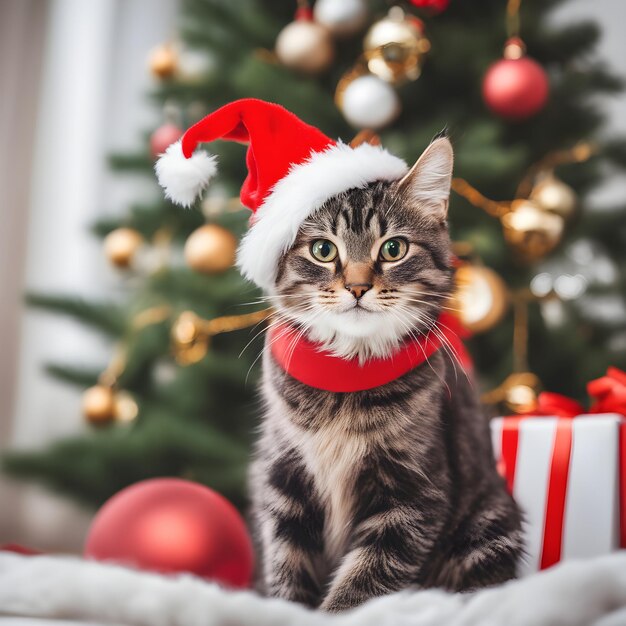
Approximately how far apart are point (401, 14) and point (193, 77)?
1.68 feet

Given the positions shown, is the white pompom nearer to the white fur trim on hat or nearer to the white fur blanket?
the white fur trim on hat

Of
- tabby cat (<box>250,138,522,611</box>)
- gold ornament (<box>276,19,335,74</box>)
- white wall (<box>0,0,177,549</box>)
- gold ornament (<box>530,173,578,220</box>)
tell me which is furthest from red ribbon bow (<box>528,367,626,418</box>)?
white wall (<box>0,0,177,549</box>)

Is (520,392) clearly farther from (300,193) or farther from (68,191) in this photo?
(68,191)

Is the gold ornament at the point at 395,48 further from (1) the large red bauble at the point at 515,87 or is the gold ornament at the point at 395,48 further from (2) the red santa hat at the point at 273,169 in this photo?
(2) the red santa hat at the point at 273,169

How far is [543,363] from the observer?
142 centimetres

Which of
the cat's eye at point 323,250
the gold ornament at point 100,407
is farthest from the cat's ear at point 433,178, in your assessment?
the gold ornament at point 100,407

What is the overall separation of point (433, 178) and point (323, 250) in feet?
0.46

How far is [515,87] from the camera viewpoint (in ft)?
4.12

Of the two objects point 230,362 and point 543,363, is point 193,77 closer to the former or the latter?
point 230,362

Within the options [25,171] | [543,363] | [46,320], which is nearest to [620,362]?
[543,363]

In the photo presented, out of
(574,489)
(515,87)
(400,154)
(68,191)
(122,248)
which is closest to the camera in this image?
(574,489)

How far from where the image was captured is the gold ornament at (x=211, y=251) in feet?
4.22

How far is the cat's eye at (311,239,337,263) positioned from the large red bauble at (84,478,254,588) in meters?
0.46

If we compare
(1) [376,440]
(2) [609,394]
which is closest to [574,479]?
(2) [609,394]
